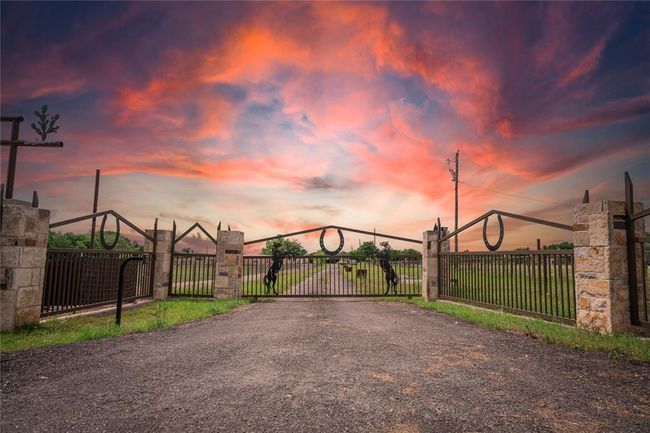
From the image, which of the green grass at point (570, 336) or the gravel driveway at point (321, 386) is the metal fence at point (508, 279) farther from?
the gravel driveway at point (321, 386)

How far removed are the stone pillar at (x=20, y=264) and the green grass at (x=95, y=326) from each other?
1.07ft

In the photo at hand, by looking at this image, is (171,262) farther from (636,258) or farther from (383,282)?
(636,258)

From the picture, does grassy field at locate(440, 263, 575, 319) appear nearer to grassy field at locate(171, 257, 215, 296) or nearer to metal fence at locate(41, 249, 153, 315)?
grassy field at locate(171, 257, 215, 296)

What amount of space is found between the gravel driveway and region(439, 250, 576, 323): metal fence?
6.96 ft

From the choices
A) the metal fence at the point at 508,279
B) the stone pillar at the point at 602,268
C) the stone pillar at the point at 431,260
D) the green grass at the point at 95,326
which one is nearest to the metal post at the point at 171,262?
the green grass at the point at 95,326

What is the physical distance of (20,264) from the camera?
696 cm

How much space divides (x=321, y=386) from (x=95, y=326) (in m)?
6.01

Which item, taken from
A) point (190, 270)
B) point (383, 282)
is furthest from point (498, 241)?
point (190, 270)

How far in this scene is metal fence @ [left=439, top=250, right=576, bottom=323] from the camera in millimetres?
7809

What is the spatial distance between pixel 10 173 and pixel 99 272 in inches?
150

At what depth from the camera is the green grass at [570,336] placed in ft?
17.7

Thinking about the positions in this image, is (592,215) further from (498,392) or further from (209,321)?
(209,321)

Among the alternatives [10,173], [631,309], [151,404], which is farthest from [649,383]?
[10,173]

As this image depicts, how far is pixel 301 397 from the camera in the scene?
140 inches
